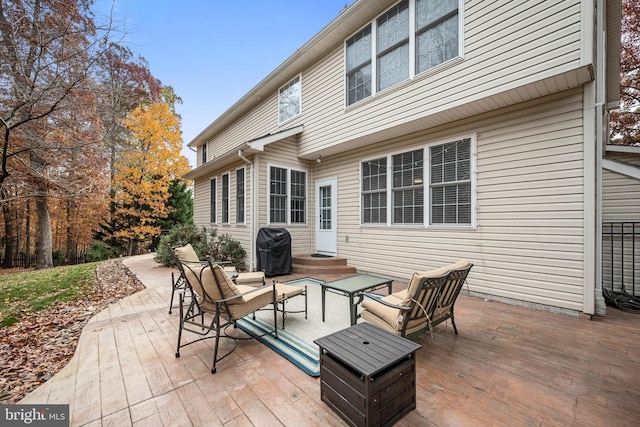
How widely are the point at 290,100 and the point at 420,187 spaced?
513cm

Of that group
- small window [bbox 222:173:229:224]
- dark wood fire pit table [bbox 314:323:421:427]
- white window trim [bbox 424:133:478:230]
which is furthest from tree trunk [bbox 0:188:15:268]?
white window trim [bbox 424:133:478:230]

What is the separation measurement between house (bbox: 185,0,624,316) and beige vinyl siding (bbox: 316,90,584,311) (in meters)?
0.02

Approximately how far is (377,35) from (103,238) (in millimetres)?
16228

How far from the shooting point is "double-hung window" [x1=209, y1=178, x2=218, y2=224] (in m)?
9.98

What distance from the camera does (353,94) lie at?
650 cm

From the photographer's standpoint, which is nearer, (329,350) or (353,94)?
(329,350)

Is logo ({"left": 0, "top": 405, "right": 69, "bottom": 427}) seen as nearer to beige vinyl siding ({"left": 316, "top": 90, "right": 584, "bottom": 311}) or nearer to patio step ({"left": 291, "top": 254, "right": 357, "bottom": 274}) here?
patio step ({"left": 291, "top": 254, "right": 357, "bottom": 274})

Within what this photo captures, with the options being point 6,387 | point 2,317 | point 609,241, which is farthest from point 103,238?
point 609,241

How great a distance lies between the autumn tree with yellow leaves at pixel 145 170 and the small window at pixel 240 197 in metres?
6.56

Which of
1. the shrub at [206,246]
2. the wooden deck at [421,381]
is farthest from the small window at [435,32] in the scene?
the shrub at [206,246]

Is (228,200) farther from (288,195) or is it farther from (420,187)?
(420,187)

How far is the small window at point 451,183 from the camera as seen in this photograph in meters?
5.17

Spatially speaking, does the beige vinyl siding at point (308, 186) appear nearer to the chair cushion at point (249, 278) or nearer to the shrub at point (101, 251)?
the chair cushion at point (249, 278)

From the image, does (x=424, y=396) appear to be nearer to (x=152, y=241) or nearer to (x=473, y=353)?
(x=473, y=353)
